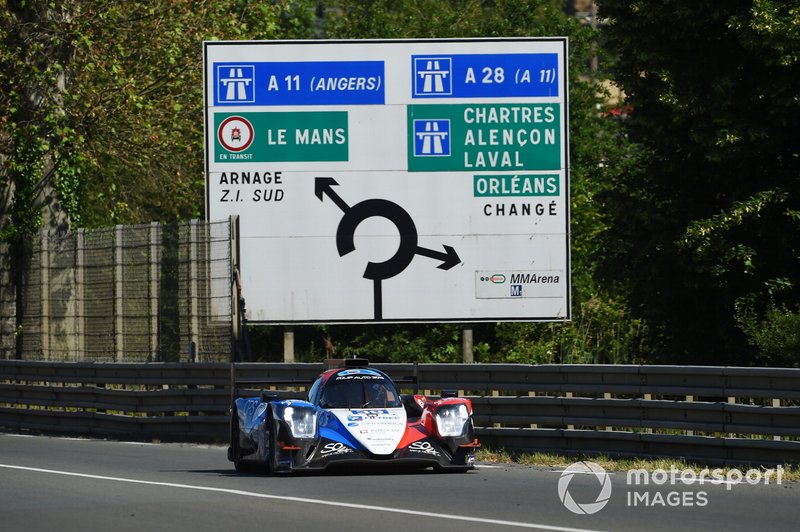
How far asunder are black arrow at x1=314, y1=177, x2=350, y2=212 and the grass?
20.1 ft

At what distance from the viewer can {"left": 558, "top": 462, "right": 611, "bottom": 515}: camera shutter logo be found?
11.4 meters

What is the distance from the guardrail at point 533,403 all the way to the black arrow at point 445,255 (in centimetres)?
389

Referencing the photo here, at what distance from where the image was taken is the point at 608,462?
15.9 m

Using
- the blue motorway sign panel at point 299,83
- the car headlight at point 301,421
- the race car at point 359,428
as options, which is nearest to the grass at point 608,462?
the race car at point 359,428

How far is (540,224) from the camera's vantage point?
2259cm

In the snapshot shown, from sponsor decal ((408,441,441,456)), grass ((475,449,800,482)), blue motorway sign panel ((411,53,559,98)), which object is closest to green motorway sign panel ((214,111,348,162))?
blue motorway sign panel ((411,53,559,98))

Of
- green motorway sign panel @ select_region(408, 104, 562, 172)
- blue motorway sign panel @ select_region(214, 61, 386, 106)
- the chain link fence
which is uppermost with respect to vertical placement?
blue motorway sign panel @ select_region(214, 61, 386, 106)

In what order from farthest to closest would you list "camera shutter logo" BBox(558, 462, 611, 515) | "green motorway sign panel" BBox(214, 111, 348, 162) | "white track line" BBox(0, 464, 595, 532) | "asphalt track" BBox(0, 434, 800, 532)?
"green motorway sign panel" BBox(214, 111, 348, 162)
"camera shutter logo" BBox(558, 462, 611, 515)
"asphalt track" BBox(0, 434, 800, 532)
"white track line" BBox(0, 464, 595, 532)

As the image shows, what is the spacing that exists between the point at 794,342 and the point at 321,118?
797cm

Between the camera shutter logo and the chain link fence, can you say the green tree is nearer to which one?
the camera shutter logo

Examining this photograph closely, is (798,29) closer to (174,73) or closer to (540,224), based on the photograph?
(540,224)

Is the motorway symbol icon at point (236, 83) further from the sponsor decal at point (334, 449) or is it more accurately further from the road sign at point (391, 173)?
the sponsor decal at point (334, 449)

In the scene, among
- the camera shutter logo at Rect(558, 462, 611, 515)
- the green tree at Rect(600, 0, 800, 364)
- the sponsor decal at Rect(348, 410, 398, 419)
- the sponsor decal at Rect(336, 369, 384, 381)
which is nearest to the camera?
the camera shutter logo at Rect(558, 462, 611, 515)

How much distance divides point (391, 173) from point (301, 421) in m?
8.82
